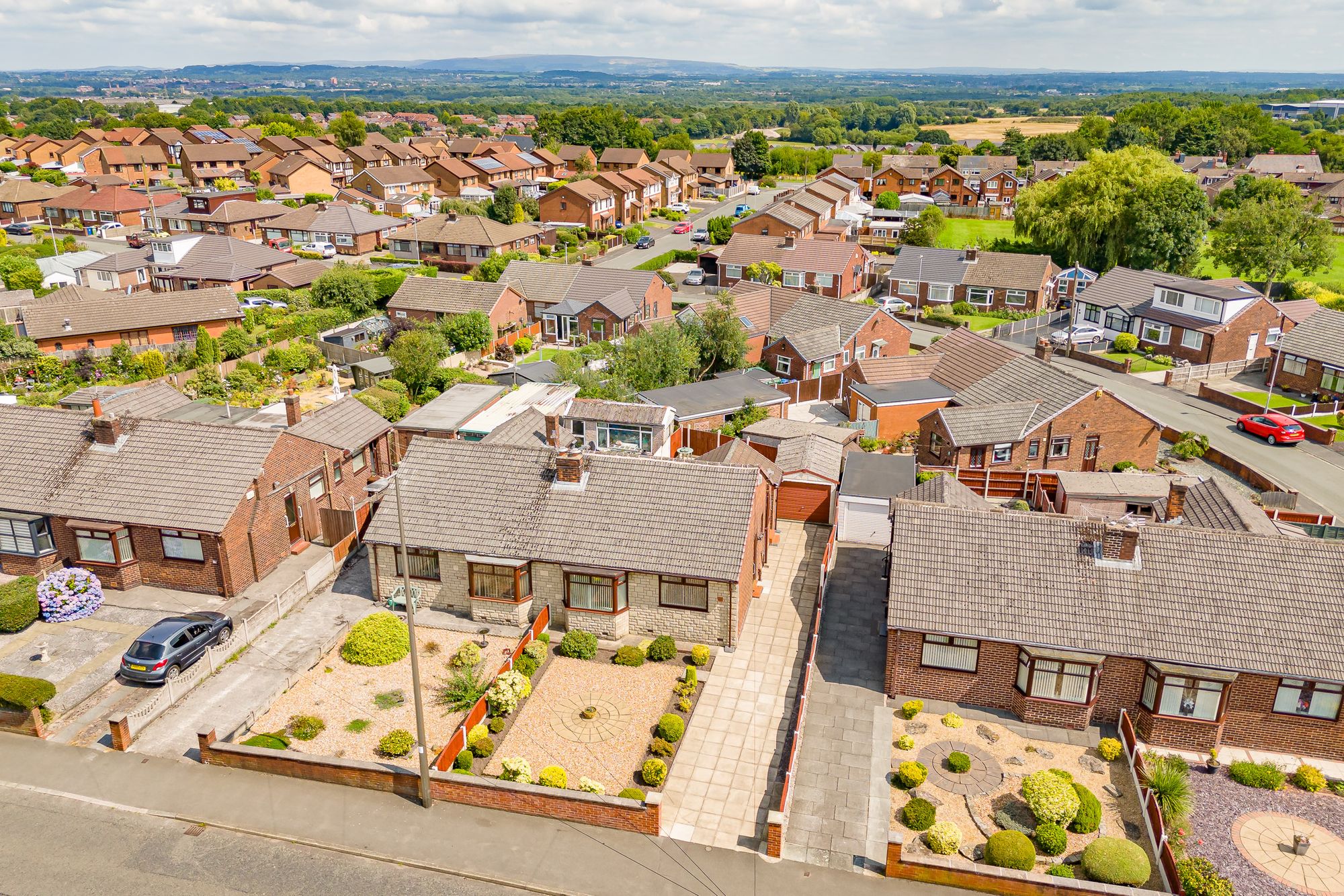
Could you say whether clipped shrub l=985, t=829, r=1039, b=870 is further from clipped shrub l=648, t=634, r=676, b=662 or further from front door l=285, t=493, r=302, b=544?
front door l=285, t=493, r=302, b=544

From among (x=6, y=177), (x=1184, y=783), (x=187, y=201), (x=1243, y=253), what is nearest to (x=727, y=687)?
(x=1184, y=783)

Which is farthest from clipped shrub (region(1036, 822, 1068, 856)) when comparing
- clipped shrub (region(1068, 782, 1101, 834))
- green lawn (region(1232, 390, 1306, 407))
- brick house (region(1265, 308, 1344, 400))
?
brick house (region(1265, 308, 1344, 400))

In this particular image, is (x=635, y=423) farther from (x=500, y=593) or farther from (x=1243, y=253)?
(x=1243, y=253)

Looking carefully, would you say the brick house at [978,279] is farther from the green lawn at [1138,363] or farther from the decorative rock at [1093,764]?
the decorative rock at [1093,764]

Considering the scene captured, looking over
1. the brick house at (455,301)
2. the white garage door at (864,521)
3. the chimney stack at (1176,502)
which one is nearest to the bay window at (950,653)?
the white garage door at (864,521)

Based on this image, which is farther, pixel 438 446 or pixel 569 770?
pixel 438 446

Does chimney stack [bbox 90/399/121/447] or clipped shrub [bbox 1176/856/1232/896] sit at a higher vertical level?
chimney stack [bbox 90/399/121/447]
